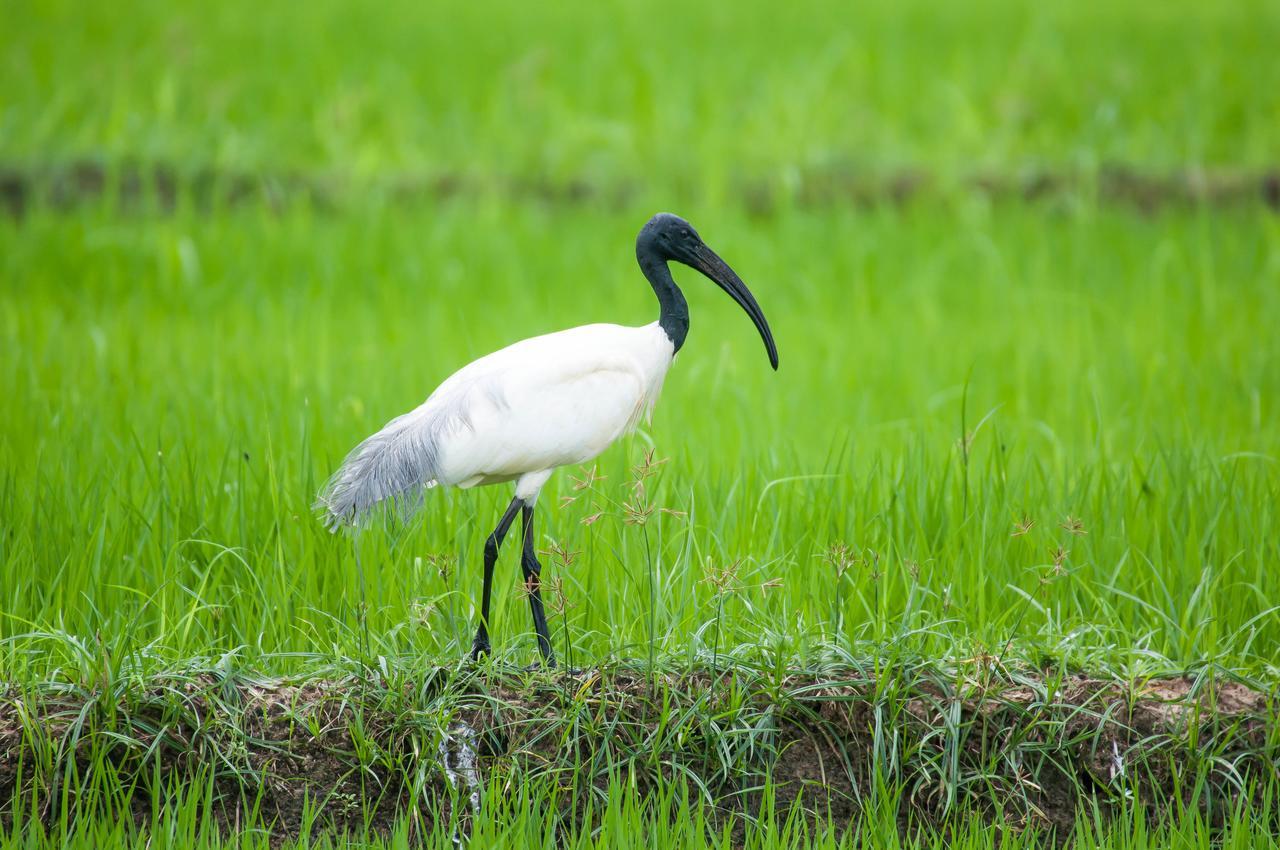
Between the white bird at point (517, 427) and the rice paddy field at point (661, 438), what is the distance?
0.16 meters

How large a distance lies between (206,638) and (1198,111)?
890cm

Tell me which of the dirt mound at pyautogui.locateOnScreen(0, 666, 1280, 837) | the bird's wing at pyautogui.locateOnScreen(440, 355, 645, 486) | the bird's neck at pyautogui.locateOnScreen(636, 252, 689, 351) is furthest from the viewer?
the bird's neck at pyautogui.locateOnScreen(636, 252, 689, 351)

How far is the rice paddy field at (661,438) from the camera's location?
3209 mm

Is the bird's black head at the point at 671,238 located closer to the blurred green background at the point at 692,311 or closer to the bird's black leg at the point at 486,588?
the blurred green background at the point at 692,311

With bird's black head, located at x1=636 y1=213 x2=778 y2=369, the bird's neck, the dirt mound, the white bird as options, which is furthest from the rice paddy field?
bird's black head, located at x1=636 y1=213 x2=778 y2=369

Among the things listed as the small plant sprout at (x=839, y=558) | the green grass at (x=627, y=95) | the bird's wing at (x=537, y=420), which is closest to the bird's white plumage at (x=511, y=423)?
the bird's wing at (x=537, y=420)

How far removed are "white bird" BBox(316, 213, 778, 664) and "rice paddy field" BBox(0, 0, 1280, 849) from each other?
6.4 inches

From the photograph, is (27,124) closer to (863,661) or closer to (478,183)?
(478,183)

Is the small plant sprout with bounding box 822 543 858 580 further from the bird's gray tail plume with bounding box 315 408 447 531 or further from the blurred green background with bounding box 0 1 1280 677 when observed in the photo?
the bird's gray tail plume with bounding box 315 408 447 531

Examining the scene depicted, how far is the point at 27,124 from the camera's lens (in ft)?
30.3

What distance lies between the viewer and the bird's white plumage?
333cm

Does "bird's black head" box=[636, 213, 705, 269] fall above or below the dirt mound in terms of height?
above

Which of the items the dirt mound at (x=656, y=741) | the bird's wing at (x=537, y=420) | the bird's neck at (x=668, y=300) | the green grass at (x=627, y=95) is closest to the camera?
the dirt mound at (x=656, y=741)

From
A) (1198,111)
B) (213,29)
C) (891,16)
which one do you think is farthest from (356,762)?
(891,16)
